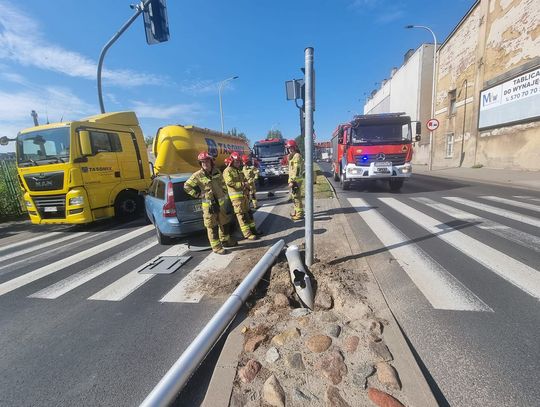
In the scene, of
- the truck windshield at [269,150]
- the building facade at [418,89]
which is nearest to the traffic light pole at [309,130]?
the truck windshield at [269,150]

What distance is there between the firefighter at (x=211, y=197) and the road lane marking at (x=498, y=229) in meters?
5.00

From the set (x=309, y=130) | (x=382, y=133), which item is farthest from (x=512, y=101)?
(x=309, y=130)

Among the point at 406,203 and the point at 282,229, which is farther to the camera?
the point at 406,203

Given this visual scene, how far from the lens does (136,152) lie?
896 centimetres

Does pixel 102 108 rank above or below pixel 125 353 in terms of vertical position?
above

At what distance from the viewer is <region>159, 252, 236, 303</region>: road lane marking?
A: 3537 mm

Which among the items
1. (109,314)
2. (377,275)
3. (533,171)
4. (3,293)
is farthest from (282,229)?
(533,171)

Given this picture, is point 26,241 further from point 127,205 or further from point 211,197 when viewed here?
point 211,197

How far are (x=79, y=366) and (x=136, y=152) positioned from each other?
25.2 ft

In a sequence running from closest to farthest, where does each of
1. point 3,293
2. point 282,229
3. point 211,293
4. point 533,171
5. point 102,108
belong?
point 211,293
point 3,293
point 282,229
point 102,108
point 533,171

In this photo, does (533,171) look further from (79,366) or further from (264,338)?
(79,366)

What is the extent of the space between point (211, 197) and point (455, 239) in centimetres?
448

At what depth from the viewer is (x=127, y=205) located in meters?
8.69

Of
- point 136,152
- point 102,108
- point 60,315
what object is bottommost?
point 60,315
